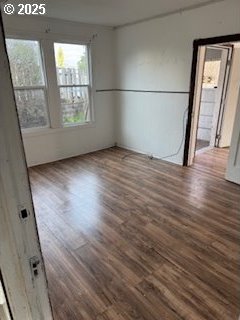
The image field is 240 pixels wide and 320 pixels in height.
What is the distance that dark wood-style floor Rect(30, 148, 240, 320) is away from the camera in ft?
5.32

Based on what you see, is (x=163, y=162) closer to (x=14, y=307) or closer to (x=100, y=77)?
(x=100, y=77)

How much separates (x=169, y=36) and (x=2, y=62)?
375 cm

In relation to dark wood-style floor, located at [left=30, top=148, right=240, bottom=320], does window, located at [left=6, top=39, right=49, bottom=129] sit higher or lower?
higher

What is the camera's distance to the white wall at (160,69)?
320cm

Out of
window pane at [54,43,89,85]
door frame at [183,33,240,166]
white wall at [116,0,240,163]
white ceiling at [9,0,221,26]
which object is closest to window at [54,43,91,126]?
window pane at [54,43,89,85]

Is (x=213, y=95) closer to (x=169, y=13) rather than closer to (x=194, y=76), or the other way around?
(x=194, y=76)

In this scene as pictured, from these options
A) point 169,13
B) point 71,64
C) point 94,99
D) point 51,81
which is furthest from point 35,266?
point 94,99

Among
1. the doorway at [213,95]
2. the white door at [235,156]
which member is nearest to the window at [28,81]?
the doorway at [213,95]

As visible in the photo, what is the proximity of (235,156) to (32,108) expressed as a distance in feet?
10.9

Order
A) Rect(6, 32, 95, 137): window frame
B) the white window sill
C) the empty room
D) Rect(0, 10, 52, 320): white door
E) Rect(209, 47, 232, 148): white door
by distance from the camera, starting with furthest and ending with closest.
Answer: Rect(209, 47, 232, 148): white door
the white window sill
Rect(6, 32, 95, 137): window frame
the empty room
Rect(0, 10, 52, 320): white door

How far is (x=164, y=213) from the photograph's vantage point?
268 centimetres

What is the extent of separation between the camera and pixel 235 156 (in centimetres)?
329

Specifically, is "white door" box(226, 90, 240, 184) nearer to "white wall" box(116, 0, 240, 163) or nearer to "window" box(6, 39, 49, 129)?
"white wall" box(116, 0, 240, 163)

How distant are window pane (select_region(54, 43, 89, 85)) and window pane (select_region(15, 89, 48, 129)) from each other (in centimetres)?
49
